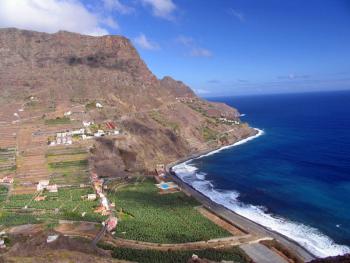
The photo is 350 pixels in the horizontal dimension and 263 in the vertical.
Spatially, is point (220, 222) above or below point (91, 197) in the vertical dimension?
below

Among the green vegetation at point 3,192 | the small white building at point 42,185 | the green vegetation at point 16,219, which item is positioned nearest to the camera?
the green vegetation at point 16,219

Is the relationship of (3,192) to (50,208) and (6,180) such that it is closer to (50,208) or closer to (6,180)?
(6,180)

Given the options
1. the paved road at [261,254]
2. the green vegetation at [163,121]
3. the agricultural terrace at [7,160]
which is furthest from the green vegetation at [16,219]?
the green vegetation at [163,121]

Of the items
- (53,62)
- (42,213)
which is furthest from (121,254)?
(53,62)

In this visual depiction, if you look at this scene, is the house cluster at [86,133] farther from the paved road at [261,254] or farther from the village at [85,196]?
the paved road at [261,254]

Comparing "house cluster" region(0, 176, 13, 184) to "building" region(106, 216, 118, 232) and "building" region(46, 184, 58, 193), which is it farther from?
"building" region(106, 216, 118, 232)

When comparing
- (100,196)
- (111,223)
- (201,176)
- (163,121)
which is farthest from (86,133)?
(111,223)

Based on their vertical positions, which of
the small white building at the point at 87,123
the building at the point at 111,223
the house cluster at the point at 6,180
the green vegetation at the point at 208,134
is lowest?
the building at the point at 111,223
